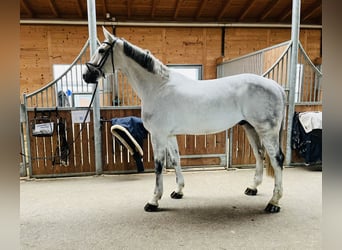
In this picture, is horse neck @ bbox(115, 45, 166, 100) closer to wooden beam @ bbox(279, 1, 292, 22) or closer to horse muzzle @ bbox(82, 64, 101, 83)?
horse muzzle @ bbox(82, 64, 101, 83)

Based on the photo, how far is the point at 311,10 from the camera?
20.4 ft

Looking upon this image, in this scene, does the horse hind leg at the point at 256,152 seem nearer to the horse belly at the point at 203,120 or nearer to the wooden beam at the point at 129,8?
the horse belly at the point at 203,120

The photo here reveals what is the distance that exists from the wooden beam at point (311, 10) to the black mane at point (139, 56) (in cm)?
605

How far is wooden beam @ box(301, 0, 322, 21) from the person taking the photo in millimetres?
5953

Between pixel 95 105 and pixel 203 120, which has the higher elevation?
pixel 95 105

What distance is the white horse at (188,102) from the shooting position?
6.38 feet

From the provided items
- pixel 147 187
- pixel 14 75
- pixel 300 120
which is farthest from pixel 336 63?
pixel 300 120

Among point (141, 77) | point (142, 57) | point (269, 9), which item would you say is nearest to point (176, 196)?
point (141, 77)

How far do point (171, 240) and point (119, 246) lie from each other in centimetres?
33

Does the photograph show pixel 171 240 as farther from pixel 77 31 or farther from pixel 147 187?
pixel 77 31

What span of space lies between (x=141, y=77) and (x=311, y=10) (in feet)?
20.9

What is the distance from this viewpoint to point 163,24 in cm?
621

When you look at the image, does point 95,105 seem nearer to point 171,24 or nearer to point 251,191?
point 251,191

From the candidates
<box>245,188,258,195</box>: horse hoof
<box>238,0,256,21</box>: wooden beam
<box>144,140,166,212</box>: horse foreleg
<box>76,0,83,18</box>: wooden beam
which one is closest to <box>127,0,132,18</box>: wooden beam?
<box>76,0,83,18</box>: wooden beam
